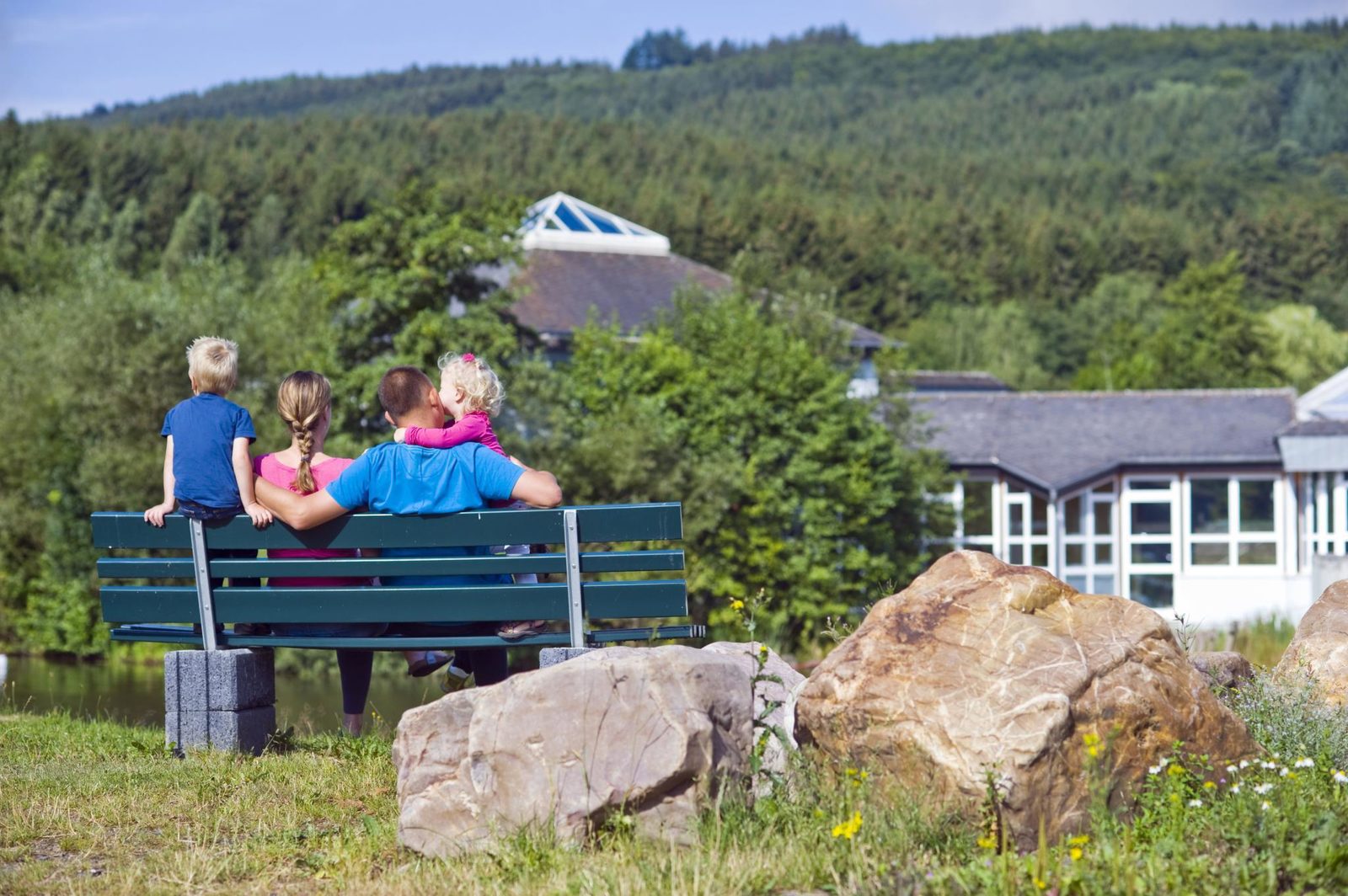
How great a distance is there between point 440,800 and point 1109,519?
102 feet

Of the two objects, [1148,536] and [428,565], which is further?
[1148,536]

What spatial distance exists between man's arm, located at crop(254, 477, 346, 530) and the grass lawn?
1.08m

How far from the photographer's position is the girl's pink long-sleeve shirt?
239 inches

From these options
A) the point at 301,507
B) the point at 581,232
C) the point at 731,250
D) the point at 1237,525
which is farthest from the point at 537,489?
the point at 731,250

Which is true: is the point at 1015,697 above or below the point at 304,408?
below

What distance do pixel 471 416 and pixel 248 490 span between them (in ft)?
3.02

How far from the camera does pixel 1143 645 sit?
4.73 m

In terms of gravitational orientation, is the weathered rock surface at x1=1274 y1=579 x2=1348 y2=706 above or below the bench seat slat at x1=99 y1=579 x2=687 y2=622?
below

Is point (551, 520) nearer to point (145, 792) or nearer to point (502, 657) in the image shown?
point (502, 657)

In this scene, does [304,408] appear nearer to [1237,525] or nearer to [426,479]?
[426,479]

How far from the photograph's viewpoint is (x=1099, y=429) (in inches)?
1359

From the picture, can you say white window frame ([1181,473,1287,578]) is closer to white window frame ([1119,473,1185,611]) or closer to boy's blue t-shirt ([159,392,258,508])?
white window frame ([1119,473,1185,611])

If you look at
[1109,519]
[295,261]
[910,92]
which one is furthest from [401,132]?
[910,92]

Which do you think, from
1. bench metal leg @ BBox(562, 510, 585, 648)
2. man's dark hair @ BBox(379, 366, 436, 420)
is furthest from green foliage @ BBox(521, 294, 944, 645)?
bench metal leg @ BBox(562, 510, 585, 648)
